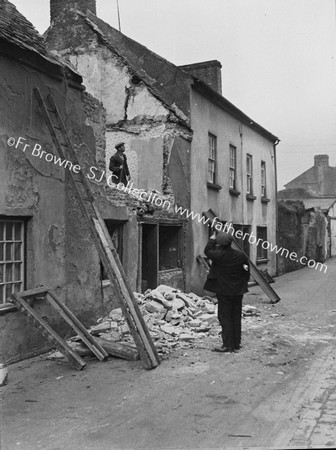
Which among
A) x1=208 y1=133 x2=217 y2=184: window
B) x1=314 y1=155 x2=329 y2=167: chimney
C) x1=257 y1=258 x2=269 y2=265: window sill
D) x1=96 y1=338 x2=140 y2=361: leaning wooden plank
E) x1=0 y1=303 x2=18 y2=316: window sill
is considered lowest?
x1=96 y1=338 x2=140 y2=361: leaning wooden plank

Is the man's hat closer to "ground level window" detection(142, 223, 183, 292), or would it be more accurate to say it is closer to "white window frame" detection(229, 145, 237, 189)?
"ground level window" detection(142, 223, 183, 292)

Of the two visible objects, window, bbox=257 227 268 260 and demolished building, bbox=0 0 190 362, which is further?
window, bbox=257 227 268 260

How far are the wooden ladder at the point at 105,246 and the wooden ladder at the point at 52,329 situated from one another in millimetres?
681

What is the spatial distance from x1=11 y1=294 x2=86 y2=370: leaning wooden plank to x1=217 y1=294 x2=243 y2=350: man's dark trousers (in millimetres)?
2395

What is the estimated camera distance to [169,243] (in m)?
14.2

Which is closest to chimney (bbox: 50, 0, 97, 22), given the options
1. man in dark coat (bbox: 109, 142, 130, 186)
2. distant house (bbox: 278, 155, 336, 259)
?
man in dark coat (bbox: 109, 142, 130, 186)

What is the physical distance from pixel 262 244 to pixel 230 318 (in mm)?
13641

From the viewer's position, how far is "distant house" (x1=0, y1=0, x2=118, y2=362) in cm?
747

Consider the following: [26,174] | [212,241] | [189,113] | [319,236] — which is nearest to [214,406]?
[212,241]

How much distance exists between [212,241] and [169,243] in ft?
19.0

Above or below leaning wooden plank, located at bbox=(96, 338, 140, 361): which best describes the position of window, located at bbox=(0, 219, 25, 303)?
above

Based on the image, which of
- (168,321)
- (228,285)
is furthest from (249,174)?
(228,285)

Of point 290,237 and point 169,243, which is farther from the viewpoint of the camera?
point 290,237

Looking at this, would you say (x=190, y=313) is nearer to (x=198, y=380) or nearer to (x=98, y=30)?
(x=198, y=380)
